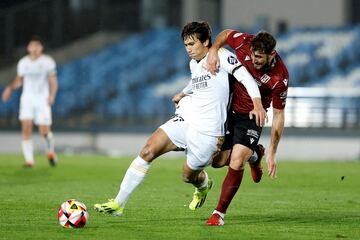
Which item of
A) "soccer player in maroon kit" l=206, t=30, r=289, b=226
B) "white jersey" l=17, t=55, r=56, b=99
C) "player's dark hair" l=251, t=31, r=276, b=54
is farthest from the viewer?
"white jersey" l=17, t=55, r=56, b=99

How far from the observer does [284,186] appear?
14.4 m

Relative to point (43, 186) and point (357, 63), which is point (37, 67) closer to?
point (43, 186)

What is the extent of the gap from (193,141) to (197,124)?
0.56 ft

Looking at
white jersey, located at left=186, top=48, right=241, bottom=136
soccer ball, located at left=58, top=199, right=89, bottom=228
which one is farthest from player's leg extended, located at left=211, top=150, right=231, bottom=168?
soccer ball, located at left=58, top=199, right=89, bottom=228

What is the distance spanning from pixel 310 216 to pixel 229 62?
2.05 metres

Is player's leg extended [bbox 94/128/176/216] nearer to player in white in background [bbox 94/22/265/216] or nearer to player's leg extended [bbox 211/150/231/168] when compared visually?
player in white in background [bbox 94/22/265/216]

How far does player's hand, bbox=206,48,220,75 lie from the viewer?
9.16 metres

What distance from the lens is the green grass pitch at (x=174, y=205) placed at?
8602 millimetres

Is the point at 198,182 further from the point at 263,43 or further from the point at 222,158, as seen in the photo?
the point at 263,43

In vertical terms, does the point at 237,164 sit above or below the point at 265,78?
below

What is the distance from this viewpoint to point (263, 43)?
885cm

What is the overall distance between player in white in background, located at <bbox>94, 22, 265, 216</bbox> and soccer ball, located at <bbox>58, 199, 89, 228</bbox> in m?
0.44

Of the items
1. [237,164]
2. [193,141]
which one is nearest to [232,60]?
[193,141]

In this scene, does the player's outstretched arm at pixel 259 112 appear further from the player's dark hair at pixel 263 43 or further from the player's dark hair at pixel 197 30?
the player's dark hair at pixel 197 30
